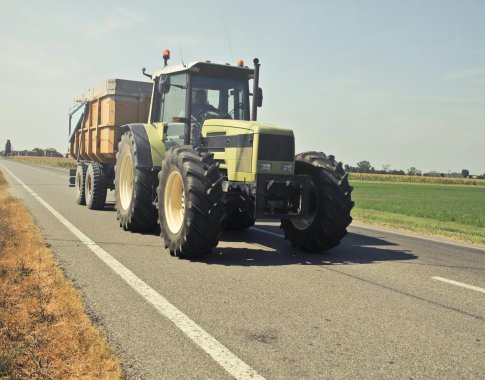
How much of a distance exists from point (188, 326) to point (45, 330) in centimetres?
108

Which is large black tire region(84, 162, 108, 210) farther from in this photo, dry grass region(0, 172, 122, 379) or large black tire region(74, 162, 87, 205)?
dry grass region(0, 172, 122, 379)

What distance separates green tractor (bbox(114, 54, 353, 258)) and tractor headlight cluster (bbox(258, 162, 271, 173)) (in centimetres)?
1

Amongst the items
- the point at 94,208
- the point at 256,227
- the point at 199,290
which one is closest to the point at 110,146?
the point at 94,208

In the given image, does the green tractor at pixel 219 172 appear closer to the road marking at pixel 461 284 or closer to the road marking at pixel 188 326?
the road marking at pixel 188 326

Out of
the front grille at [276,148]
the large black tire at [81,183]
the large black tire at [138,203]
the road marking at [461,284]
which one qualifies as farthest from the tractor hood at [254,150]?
the large black tire at [81,183]

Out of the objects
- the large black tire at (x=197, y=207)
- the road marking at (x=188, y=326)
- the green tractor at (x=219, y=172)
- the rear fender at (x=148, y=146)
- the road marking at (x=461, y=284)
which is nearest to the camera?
the road marking at (x=188, y=326)

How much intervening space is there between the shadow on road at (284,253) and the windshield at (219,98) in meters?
2.19

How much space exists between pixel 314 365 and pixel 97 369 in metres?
1.40

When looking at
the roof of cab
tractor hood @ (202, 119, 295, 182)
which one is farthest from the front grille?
the roof of cab

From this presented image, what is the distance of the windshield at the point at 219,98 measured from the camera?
8258 mm

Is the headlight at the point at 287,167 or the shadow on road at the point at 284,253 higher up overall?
the headlight at the point at 287,167

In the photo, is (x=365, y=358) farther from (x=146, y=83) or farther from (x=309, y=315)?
(x=146, y=83)

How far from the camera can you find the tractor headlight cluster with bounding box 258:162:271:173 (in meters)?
6.90

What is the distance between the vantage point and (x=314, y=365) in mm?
3248
